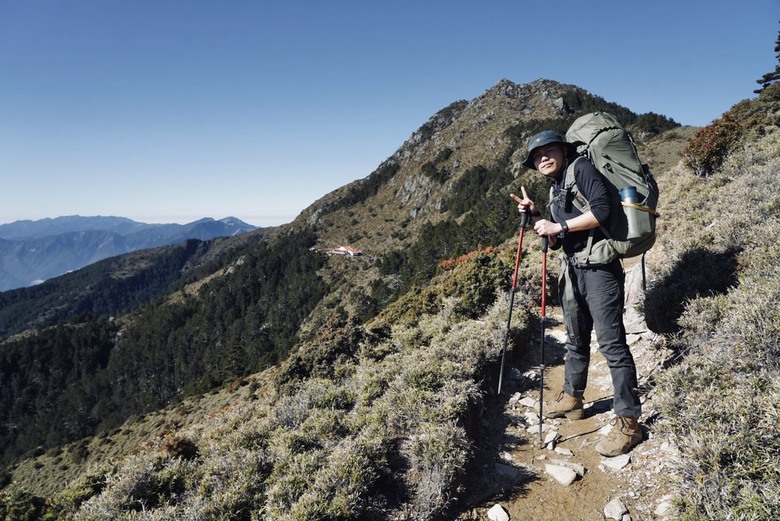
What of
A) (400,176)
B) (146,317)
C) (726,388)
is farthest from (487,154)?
(146,317)

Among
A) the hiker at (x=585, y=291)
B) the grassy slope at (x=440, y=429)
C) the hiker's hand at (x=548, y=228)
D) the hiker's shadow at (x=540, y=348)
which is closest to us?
the grassy slope at (x=440, y=429)

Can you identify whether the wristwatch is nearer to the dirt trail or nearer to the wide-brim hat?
the wide-brim hat

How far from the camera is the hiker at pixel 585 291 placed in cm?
363

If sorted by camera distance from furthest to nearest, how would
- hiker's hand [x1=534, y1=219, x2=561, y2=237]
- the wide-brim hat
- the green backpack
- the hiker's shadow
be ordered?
the hiker's shadow < the wide-brim hat < hiker's hand [x1=534, y1=219, x2=561, y2=237] < the green backpack

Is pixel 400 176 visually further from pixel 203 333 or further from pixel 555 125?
pixel 203 333

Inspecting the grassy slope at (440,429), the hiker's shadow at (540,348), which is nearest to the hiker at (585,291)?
the grassy slope at (440,429)

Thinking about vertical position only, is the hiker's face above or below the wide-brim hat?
below

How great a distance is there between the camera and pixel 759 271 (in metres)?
4.52

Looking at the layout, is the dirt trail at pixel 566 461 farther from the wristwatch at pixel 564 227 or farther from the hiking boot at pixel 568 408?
the wristwatch at pixel 564 227

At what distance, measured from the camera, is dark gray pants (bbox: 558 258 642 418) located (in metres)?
3.65

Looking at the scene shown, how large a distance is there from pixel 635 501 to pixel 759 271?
3.29 m

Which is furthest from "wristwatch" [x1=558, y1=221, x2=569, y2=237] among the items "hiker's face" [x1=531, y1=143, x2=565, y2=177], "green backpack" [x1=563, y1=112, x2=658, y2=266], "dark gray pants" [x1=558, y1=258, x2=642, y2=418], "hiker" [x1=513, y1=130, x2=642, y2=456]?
"hiker's face" [x1=531, y1=143, x2=565, y2=177]

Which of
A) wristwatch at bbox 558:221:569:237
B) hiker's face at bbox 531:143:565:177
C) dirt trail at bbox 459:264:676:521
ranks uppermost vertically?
hiker's face at bbox 531:143:565:177

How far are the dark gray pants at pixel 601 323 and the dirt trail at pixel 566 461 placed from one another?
15.8 inches
